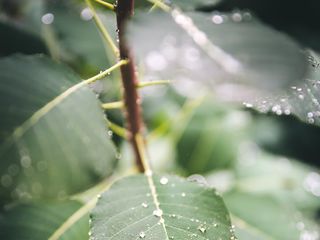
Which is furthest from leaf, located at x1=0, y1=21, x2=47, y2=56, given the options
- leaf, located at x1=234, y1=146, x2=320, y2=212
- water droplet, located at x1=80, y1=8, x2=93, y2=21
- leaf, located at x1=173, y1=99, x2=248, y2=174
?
leaf, located at x1=234, y1=146, x2=320, y2=212

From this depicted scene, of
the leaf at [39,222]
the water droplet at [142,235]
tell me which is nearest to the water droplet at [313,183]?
the leaf at [39,222]

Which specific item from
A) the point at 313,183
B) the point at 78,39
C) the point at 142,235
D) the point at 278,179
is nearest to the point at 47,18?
the point at 78,39

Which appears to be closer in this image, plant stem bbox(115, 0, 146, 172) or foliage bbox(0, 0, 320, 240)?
foliage bbox(0, 0, 320, 240)

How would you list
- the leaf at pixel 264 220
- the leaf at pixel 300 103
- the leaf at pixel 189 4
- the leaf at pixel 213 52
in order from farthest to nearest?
1. the leaf at pixel 264 220
2. the leaf at pixel 189 4
3. the leaf at pixel 300 103
4. the leaf at pixel 213 52

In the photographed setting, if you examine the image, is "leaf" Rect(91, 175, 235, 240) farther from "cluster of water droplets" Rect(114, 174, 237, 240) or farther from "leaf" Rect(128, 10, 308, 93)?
"leaf" Rect(128, 10, 308, 93)

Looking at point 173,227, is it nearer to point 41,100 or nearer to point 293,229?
point 41,100

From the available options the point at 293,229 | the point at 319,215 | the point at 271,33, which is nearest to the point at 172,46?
the point at 271,33

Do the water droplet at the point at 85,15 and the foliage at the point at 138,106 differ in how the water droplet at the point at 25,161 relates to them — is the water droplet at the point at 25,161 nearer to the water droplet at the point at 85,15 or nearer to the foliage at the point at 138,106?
the foliage at the point at 138,106
